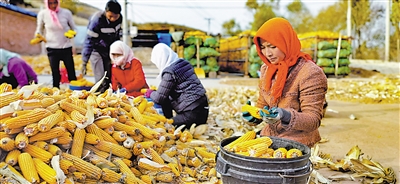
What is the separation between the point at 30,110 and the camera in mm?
2777

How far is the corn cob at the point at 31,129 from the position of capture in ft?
8.43

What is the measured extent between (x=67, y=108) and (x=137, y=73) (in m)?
2.65

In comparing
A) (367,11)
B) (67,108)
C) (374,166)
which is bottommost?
(374,166)

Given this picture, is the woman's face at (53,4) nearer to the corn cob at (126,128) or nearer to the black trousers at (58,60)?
the black trousers at (58,60)

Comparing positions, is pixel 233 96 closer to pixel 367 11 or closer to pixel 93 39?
pixel 93 39

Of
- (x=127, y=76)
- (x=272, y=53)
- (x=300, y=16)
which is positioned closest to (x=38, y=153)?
(x=272, y=53)

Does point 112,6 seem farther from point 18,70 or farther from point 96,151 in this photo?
point 96,151

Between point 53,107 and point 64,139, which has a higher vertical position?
point 53,107

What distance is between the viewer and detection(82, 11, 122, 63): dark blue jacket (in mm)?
6352

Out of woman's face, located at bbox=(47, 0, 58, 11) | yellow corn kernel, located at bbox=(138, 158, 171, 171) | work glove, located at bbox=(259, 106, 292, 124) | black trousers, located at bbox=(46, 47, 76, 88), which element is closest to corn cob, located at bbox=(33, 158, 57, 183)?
yellow corn kernel, located at bbox=(138, 158, 171, 171)

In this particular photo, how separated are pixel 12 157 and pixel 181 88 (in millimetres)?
2441

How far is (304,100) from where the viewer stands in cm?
268

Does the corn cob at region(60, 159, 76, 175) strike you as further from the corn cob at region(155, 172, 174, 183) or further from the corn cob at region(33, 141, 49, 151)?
the corn cob at region(155, 172, 174, 183)

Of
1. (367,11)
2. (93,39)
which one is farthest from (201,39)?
(367,11)
